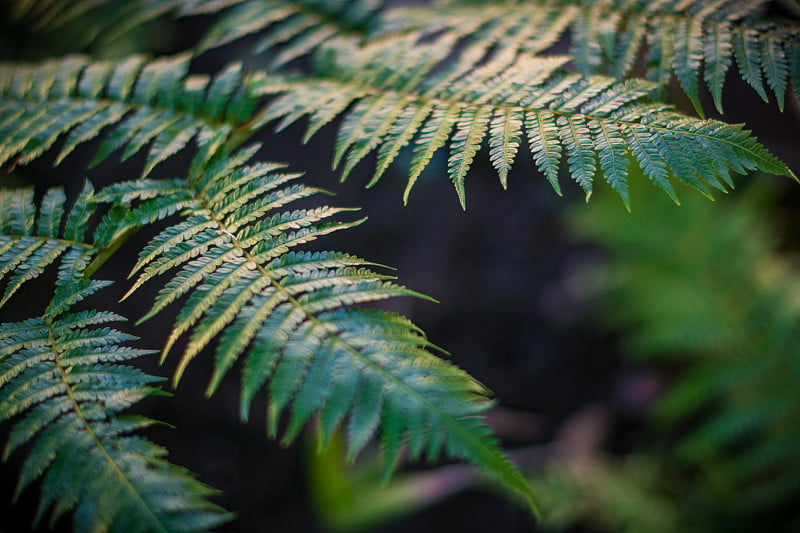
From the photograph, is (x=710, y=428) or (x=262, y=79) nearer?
(x=262, y=79)

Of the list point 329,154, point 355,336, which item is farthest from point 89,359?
point 329,154

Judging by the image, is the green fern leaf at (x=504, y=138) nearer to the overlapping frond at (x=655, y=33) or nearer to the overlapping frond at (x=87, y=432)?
the overlapping frond at (x=655, y=33)

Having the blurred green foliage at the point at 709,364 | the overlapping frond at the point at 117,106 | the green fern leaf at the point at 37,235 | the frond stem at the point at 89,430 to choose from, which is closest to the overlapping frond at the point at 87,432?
the frond stem at the point at 89,430

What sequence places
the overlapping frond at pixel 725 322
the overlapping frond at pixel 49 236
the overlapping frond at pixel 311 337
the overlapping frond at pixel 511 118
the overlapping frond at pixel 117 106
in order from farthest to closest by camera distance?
the overlapping frond at pixel 725 322 < the overlapping frond at pixel 117 106 < the overlapping frond at pixel 49 236 < the overlapping frond at pixel 511 118 < the overlapping frond at pixel 311 337

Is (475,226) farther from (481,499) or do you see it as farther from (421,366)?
(421,366)

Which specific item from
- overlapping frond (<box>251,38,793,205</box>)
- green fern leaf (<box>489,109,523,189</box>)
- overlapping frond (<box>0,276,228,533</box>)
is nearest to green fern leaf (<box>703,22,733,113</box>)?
overlapping frond (<box>251,38,793,205</box>)

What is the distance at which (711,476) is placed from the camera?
2.16 m

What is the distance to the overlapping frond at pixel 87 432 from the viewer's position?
791 mm

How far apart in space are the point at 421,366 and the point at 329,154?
2.98 m

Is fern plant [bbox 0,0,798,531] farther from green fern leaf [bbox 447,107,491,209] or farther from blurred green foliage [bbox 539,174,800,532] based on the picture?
blurred green foliage [bbox 539,174,800,532]

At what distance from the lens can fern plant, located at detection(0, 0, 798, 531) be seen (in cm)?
80

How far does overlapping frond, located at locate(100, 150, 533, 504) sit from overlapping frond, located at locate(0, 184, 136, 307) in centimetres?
8

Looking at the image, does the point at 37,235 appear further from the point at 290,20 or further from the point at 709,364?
the point at 709,364

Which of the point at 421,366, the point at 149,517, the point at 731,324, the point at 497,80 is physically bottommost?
the point at 731,324
